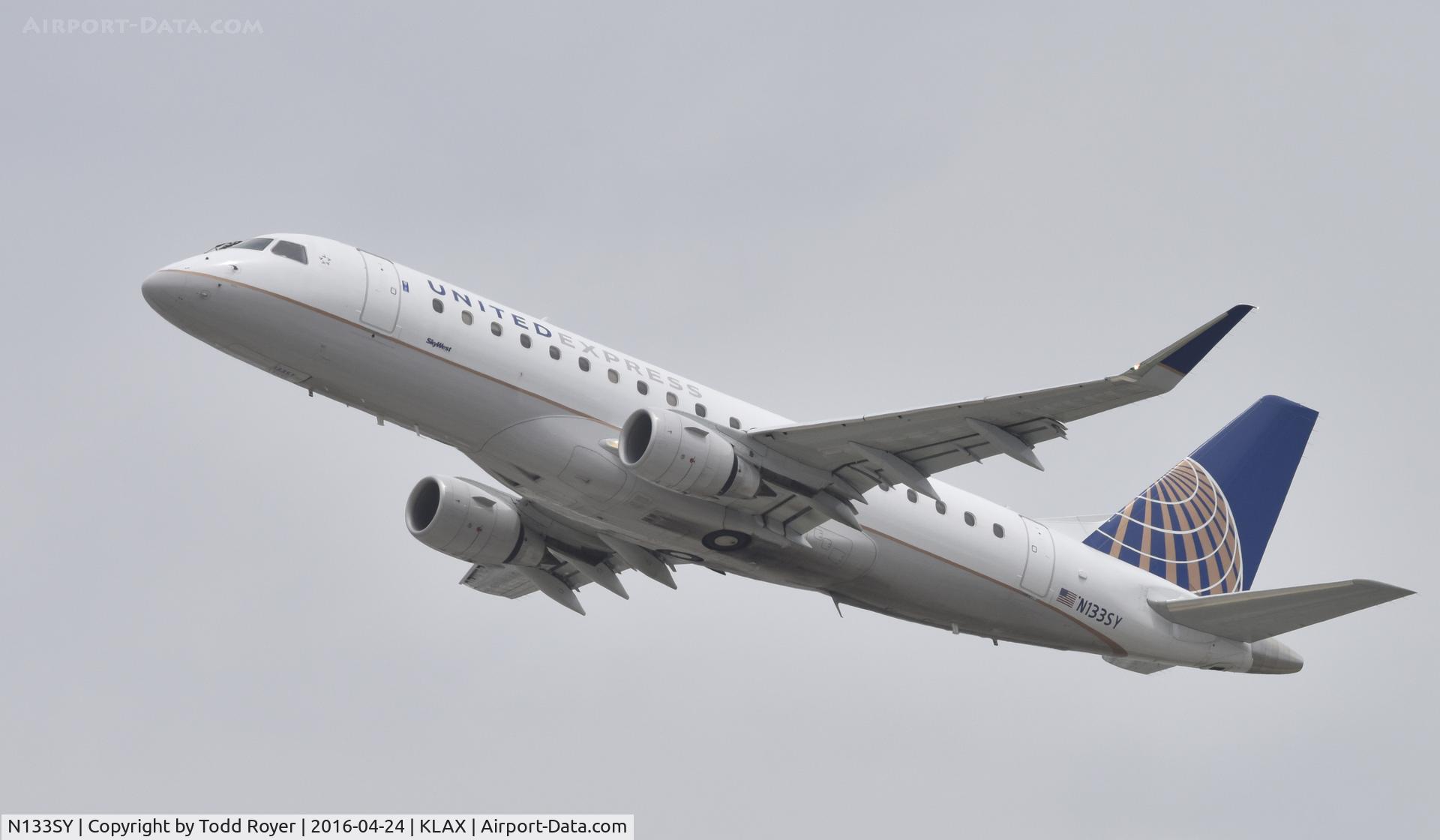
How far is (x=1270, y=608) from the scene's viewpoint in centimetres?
3447

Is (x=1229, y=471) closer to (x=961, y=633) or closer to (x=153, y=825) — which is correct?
(x=961, y=633)

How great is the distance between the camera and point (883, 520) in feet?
108

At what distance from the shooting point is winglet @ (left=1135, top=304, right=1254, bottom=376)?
2530cm

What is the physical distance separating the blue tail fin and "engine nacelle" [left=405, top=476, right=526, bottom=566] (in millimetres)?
12891

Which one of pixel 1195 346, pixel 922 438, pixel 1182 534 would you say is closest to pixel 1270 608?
pixel 1182 534

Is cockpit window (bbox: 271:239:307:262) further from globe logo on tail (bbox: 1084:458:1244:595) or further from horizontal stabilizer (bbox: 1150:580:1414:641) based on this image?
horizontal stabilizer (bbox: 1150:580:1414:641)

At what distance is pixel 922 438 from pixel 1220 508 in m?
13.4

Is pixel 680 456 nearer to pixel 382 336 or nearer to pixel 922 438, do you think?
Answer: pixel 922 438

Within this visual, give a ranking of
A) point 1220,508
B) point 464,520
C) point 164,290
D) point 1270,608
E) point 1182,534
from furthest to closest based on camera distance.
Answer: point 1220,508 → point 1182,534 → point 464,520 → point 1270,608 → point 164,290

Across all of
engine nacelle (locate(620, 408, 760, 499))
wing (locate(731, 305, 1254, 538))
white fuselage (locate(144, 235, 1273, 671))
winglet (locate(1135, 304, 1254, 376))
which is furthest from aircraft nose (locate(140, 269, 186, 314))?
winglet (locate(1135, 304, 1254, 376))

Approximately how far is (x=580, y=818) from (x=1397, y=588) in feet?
51.3

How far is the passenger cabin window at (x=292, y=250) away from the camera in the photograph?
2956cm

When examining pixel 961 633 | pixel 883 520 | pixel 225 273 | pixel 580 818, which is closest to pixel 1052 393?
pixel 883 520

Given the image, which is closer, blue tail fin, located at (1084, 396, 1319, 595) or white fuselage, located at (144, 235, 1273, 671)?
white fuselage, located at (144, 235, 1273, 671)
